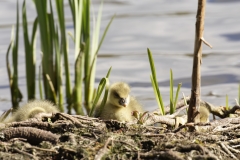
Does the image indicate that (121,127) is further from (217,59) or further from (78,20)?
(217,59)

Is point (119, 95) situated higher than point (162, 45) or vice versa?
point (119, 95)

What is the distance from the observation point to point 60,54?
681 cm

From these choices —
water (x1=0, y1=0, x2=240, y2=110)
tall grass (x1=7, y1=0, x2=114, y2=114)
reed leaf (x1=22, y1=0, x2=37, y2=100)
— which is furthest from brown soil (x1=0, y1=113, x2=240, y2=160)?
water (x1=0, y1=0, x2=240, y2=110)

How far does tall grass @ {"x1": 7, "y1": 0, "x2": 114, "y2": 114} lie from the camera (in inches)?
260

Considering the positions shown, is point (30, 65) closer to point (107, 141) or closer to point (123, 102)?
point (123, 102)

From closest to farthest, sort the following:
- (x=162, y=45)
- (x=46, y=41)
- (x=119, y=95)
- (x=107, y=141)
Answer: (x=107, y=141), (x=119, y=95), (x=46, y=41), (x=162, y=45)

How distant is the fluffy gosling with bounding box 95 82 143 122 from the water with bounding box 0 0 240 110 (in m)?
2.05

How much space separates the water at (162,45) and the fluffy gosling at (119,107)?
6.71 ft

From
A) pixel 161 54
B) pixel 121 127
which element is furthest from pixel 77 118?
pixel 161 54

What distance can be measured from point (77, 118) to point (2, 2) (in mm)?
6555

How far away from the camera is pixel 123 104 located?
506 cm

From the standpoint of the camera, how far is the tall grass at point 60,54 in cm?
660

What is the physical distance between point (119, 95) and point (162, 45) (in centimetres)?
420

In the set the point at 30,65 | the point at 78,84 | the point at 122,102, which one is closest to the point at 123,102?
the point at 122,102
